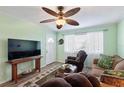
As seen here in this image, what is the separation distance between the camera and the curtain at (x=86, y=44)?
4.33m

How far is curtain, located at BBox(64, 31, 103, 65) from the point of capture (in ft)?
14.2

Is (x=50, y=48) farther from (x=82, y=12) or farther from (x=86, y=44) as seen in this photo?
(x=82, y=12)

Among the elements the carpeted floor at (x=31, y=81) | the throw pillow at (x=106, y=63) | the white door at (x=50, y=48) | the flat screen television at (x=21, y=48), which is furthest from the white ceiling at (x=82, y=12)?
the white door at (x=50, y=48)

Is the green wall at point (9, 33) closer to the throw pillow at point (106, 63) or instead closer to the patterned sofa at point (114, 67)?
the patterned sofa at point (114, 67)

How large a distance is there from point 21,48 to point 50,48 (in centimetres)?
206

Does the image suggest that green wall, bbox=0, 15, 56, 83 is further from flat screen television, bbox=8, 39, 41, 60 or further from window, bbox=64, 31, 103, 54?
window, bbox=64, 31, 103, 54

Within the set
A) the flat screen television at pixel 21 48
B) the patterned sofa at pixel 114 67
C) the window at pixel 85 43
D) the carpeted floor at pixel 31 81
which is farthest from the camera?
the window at pixel 85 43

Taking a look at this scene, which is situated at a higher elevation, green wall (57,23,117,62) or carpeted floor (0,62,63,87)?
green wall (57,23,117,62)

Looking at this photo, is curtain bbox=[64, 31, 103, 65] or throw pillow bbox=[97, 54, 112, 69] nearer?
throw pillow bbox=[97, 54, 112, 69]

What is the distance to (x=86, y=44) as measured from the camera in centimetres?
453

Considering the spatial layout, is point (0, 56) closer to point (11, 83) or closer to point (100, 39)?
point (11, 83)

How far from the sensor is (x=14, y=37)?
120 inches

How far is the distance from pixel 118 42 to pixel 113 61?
1177 millimetres

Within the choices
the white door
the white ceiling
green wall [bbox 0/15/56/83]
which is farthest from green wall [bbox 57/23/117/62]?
green wall [bbox 0/15/56/83]
